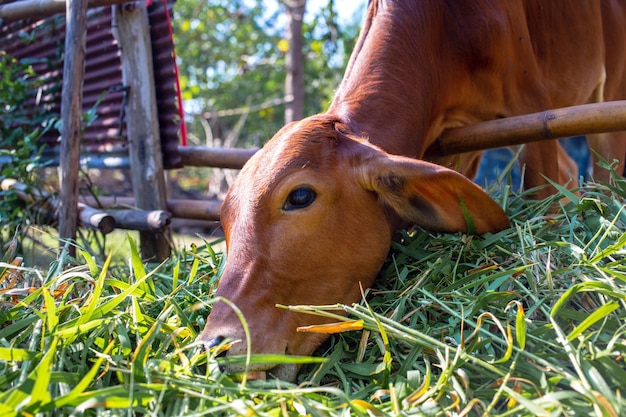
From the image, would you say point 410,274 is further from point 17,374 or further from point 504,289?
point 17,374

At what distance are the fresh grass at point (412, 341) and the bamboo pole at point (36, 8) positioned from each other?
170cm

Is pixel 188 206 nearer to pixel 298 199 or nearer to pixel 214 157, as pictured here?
pixel 214 157

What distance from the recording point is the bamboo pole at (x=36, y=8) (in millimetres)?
3578

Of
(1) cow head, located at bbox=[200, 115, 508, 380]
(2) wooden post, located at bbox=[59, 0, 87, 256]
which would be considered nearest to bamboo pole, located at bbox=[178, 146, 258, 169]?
(2) wooden post, located at bbox=[59, 0, 87, 256]

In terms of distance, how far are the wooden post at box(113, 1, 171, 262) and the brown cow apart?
1.43 m

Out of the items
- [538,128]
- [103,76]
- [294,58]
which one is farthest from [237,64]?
[538,128]

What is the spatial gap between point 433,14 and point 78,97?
1.92 meters

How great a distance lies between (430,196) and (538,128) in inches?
26.0

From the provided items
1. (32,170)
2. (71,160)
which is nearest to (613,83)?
(71,160)

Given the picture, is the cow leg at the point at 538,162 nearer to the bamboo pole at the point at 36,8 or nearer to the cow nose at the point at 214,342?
the cow nose at the point at 214,342

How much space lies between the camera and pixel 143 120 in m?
3.96

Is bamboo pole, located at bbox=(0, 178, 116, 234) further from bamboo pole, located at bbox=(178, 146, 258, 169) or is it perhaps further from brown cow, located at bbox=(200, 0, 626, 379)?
brown cow, located at bbox=(200, 0, 626, 379)

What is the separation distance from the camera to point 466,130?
307cm

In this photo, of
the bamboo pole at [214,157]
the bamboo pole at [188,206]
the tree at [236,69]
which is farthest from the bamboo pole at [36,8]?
the tree at [236,69]
